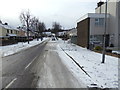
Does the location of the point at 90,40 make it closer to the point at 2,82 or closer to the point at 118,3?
the point at 118,3

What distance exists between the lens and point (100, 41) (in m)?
34.9

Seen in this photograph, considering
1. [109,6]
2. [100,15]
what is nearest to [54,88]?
[100,15]

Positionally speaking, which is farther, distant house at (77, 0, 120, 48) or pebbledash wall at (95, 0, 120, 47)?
pebbledash wall at (95, 0, 120, 47)

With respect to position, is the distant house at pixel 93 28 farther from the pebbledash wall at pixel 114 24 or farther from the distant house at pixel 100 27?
the pebbledash wall at pixel 114 24

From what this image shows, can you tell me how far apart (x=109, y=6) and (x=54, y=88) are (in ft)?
112

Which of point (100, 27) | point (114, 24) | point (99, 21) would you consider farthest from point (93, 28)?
point (114, 24)

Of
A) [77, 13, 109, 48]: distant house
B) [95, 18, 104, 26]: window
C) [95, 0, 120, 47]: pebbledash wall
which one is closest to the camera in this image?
[77, 13, 109, 48]: distant house

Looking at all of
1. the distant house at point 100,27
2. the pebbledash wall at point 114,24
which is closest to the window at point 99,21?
the distant house at point 100,27

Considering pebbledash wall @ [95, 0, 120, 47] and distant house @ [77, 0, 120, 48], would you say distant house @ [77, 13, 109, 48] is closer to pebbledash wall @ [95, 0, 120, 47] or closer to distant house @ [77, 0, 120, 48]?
distant house @ [77, 0, 120, 48]

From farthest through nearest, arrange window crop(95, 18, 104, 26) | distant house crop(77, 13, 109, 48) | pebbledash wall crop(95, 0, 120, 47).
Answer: window crop(95, 18, 104, 26), pebbledash wall crop(95, 0, 120, 47), distant house crop(77, 13, 109, 48)

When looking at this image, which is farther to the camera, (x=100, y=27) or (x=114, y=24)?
(x=100, y=27)

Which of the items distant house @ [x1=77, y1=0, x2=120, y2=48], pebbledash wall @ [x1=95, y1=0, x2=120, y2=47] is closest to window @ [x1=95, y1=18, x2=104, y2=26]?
distant house @ [x1=77, y1=0, x2=120, y2=48]

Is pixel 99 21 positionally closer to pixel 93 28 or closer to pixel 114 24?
pixel 93 28

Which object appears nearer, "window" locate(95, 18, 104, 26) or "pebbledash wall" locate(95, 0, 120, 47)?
"pebbledash wall" locate(95, 0, 120, 47)
